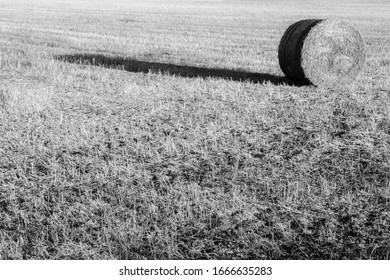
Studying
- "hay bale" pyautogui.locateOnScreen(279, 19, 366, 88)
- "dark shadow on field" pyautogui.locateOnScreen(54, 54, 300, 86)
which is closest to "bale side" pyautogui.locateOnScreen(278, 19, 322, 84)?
"hay bale" pyautogui.locateOnScreen(279, 19, 366, 88)

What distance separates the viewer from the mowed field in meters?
4.60

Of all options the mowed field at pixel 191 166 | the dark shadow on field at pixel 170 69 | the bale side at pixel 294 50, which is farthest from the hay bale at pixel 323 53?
the dark shadow on field at pixel 170 69

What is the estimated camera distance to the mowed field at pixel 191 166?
15.1ft

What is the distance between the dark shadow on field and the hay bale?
54 centimetres

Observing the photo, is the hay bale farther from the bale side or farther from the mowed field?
the mowed field

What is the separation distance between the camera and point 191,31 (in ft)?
83.3

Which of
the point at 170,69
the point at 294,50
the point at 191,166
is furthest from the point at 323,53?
the point at 191,166

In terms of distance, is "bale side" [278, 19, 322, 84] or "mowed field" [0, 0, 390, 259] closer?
"mowed field" [0, 0, 390, 259]

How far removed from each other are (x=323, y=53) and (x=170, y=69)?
3926 millimetres

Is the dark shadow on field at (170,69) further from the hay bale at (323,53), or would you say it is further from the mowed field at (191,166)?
the hay bale at (323,53)

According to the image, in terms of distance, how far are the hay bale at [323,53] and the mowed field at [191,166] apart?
14.6 inches

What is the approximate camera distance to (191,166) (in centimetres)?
636

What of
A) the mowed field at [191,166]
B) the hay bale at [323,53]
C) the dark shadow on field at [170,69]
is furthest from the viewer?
the dark shadow on field at [170,69]
